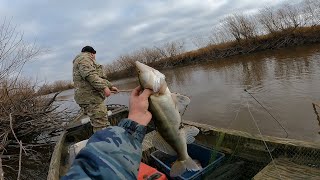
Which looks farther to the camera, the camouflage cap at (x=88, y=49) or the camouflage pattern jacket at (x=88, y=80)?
the camouflage cap at (x=88, y=49)

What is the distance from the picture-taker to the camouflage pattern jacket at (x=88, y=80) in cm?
674

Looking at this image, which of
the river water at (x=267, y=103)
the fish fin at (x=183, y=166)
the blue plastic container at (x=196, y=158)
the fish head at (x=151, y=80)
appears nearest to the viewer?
the fish head at (x=151, y=80)

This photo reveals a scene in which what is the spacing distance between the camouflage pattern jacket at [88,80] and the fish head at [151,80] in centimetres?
443

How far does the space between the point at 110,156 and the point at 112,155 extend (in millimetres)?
11

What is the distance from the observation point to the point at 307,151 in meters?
3.99

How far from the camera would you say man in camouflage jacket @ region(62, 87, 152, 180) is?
133 centimetres

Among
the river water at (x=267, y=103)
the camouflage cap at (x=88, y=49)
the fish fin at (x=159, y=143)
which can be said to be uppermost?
the camouflage cap at (x=88, y=49)

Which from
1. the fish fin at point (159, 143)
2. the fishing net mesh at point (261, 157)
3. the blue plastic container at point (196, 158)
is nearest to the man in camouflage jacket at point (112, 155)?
the fish fin at point (159, 143)

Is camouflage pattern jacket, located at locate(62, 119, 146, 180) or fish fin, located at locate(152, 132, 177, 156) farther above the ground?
camouflage pattern jacket, located at locate(62, 119, 146, 180)

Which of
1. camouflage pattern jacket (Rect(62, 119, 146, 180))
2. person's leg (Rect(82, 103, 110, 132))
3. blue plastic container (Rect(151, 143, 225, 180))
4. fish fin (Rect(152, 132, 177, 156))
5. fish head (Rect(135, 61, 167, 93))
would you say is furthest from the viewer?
person's leg (Rect(82, 103, 110, 132))

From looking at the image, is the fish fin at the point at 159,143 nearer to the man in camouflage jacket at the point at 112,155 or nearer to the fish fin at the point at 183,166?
the fish fin at the point at 183,166

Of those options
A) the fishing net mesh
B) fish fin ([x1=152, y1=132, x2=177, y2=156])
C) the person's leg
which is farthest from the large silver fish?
the person's leg

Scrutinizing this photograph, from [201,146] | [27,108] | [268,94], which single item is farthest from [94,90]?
[268,94]

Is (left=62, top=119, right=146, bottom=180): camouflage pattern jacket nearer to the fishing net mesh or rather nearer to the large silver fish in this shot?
the large silver fish
